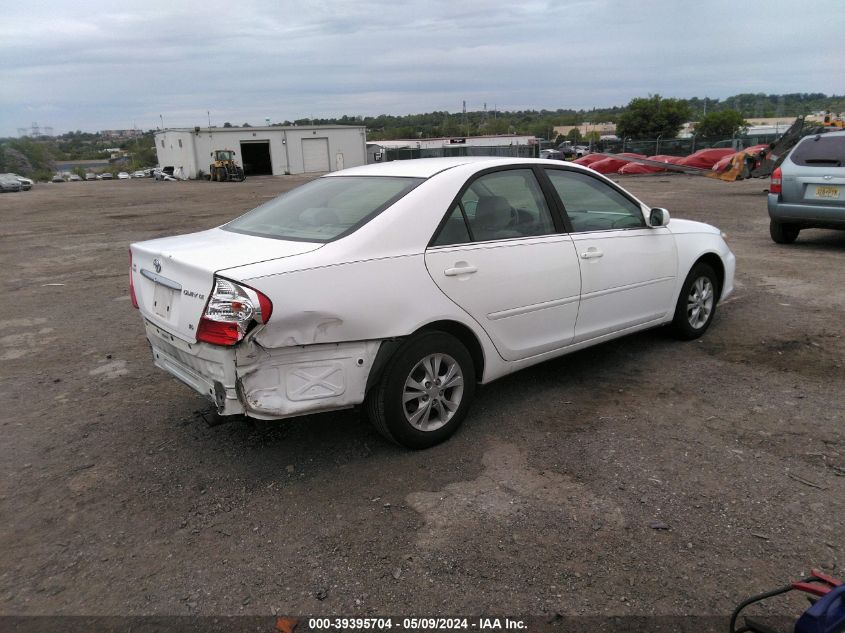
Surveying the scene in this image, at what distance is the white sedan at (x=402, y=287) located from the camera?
131 inches

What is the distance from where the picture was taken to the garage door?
193 ft

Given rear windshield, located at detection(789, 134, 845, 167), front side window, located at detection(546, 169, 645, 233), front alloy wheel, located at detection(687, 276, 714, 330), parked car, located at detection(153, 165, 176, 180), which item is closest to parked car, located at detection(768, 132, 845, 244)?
rear windshield, located at detection(789, 134, 845, 167)

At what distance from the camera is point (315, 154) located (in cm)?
5947

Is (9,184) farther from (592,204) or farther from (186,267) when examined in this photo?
(592,204)

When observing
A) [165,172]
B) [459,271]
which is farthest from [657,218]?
A: [165,172]

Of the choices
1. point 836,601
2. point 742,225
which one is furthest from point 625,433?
point 742,225

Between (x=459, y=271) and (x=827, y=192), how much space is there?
7.59 m

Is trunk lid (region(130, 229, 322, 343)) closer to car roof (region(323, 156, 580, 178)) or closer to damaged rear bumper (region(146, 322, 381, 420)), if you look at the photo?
damaged rear bumper (region(146, 322, 381, 420))

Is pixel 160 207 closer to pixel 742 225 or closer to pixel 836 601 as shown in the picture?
pixel 742 225

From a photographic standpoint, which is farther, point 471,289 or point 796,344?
point 796,344

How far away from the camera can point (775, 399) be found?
4.55 meters

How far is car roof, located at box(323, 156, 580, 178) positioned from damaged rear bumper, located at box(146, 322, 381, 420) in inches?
51.5

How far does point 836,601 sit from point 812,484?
1.88m

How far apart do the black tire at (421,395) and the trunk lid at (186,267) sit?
2.64ft
